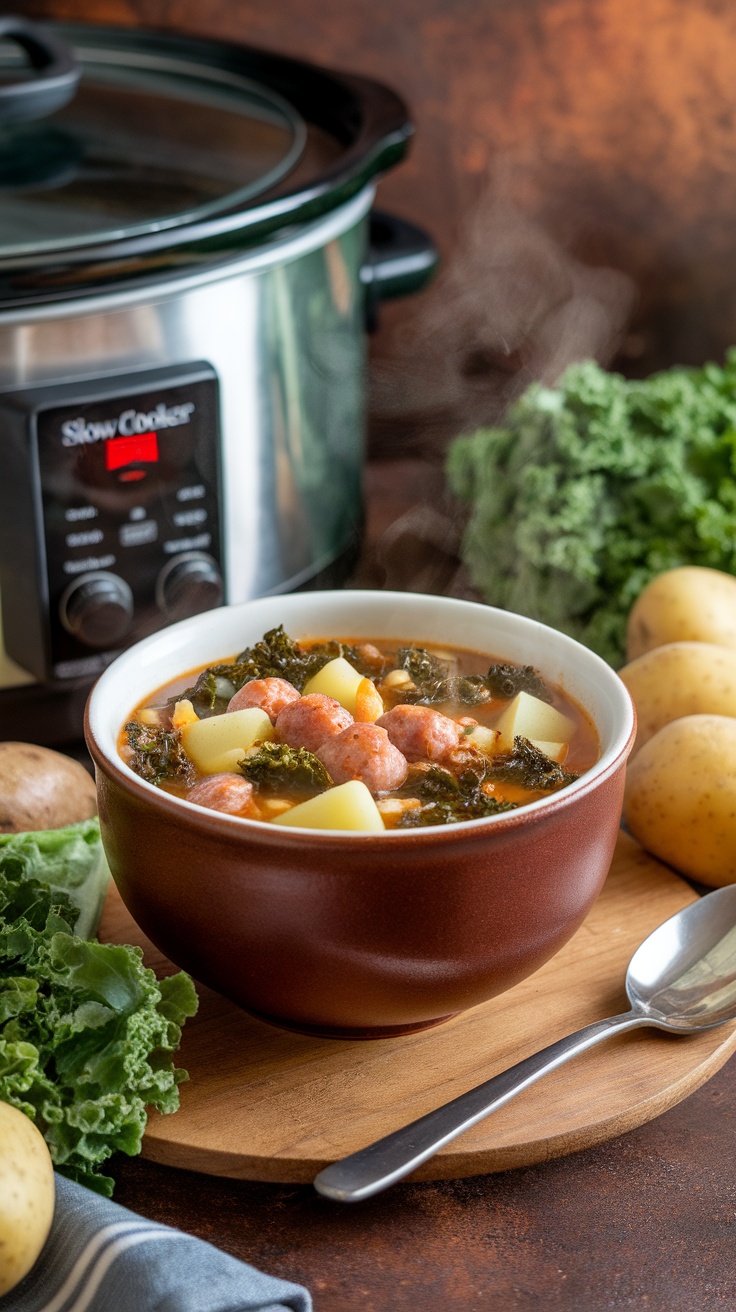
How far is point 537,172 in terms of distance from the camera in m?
2.66

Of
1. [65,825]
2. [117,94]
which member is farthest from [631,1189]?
[117,94]

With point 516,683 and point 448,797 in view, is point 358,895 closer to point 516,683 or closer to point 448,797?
point 448,797

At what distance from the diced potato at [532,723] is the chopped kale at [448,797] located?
0.23 feet

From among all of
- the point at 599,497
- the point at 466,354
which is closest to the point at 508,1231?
the point at 599,497

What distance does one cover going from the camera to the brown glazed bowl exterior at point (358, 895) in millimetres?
1080

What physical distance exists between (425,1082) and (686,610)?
2.72 feet

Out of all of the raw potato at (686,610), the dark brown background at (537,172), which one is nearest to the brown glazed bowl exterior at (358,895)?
the raw potato at (686,610)

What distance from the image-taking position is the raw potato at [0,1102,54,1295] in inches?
38.5

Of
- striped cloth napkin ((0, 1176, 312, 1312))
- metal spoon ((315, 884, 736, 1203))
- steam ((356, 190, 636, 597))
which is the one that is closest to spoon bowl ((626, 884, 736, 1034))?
metal spoon ((315, 884, 736, 1203))

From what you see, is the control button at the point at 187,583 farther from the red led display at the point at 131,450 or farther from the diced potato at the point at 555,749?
the diced potato at the point at 555,749

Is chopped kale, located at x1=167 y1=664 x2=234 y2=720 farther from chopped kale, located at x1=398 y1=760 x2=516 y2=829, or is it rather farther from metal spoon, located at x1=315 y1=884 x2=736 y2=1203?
metal spoon, located at x1=315 y1=884 x2=736 y2=1203

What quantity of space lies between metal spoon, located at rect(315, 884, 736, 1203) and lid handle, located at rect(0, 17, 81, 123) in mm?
1222

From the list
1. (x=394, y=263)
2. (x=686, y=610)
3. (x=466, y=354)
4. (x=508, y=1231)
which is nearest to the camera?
(x=508, y=1231)

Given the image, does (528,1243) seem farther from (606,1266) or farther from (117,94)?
(117,94)
